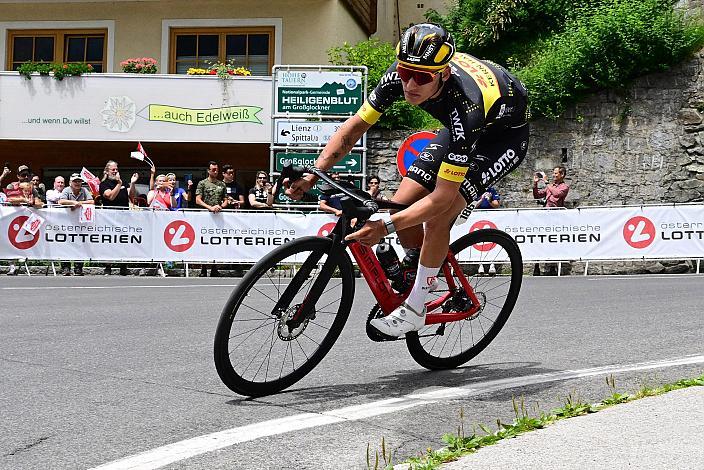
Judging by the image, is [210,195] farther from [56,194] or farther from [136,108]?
[136,108]

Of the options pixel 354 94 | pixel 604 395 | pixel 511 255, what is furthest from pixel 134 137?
pixel 604 395

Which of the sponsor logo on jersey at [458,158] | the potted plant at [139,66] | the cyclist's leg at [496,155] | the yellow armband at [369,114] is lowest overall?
the sponsor logo on jersey at [458,158]

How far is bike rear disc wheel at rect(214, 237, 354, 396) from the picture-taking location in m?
4.52

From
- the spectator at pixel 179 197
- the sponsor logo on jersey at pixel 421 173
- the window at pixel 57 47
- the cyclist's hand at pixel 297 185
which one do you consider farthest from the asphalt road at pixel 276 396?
the window at pixel 57 47

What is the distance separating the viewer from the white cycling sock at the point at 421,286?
5039mm

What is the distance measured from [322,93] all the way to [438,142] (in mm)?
16344

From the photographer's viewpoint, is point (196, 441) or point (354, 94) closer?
point (196, 441)

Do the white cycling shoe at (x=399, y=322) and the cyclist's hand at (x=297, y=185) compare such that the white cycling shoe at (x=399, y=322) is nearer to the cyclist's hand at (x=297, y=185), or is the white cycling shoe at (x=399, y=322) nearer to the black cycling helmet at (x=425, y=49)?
the cyclist's hand at (x=297, y=185)

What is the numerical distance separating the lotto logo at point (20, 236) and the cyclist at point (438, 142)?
12689 mm

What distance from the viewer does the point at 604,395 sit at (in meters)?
4.60

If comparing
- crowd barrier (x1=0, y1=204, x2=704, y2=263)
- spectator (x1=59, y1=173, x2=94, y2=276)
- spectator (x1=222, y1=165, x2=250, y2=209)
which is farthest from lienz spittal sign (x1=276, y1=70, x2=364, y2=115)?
spectator (x1=59, y1=173, x2=94, y2=276)

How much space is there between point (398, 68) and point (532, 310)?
453 centimetres

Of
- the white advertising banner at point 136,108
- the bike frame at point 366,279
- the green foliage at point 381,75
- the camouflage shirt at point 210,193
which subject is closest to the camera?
the bike frame at point 366,279

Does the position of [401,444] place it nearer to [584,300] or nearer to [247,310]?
[247,310]
